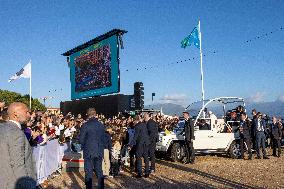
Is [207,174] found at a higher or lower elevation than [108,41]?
lower

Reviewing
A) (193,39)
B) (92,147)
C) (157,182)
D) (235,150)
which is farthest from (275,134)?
(92,147)

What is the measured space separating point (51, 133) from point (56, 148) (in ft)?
4.50

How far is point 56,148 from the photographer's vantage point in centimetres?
1312

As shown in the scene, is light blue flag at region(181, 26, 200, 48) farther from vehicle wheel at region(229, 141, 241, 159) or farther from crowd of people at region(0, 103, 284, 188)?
vehicle wheel at region(229, 141, 241, 159)

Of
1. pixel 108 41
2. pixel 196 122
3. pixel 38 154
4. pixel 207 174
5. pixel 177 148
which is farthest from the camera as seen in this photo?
pixel 108 41

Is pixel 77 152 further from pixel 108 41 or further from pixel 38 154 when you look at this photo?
pixel 108 41

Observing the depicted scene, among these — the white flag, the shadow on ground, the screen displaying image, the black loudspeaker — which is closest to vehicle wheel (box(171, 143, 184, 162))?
the shadow on ground

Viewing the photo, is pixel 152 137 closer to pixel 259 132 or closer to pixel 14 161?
pixel 259 132

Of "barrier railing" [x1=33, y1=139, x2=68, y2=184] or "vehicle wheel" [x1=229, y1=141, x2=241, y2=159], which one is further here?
"vehicle wheel" [x1=229, y1=141, x2=241, y2=159]

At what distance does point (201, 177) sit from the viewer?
39.1 ft

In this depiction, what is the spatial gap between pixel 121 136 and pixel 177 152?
2.98 metres

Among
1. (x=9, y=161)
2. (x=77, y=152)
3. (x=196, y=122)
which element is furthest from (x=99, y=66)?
(x=9, y=161)

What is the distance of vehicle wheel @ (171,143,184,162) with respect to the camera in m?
15.6

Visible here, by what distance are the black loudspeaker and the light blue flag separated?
3.98m
